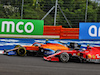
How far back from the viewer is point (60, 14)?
435 inches

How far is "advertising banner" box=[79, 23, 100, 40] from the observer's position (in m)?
10.5

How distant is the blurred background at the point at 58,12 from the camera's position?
1107 centimetres

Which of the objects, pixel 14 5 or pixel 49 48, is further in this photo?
pixel 14 5

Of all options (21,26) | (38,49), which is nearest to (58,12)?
(21,26)

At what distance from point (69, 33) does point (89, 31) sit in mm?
1123

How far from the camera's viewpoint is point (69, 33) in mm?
10641

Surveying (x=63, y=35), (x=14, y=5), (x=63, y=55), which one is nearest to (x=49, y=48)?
(x=63, y=55)

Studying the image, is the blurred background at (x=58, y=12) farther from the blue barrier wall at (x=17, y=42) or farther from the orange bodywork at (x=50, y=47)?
the orange bodywork at (x=50, y=47)

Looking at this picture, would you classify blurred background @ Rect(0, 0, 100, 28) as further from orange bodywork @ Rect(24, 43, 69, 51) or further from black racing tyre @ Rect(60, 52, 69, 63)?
black racing tyre @ Rect(60, 52, 69, 63)

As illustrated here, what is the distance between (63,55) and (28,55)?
2.37m

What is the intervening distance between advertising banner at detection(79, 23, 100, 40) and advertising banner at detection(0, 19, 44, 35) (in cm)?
227

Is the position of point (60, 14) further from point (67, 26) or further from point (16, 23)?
point (16, 23)

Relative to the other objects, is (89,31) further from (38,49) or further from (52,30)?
(38,49)

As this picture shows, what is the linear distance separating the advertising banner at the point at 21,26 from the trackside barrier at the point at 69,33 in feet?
4.00
